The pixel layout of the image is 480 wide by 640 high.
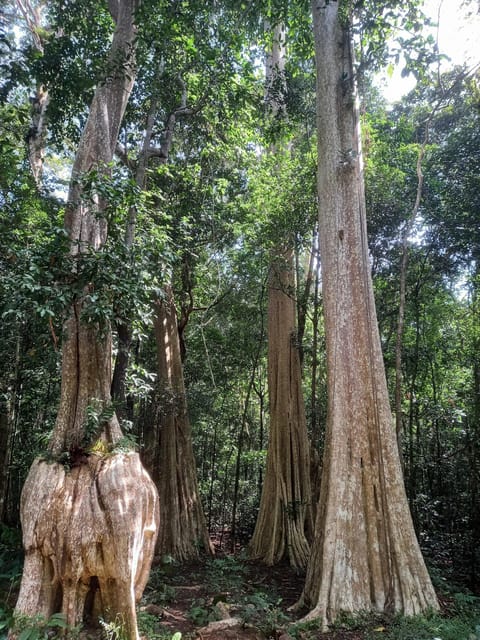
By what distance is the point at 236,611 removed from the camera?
5.33 meters

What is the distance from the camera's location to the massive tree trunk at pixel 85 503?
407cm

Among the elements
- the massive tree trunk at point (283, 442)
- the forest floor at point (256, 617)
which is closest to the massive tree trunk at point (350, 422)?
the forest floor at point (256, 617)

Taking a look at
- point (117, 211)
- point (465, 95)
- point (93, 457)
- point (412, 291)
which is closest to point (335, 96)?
point (465, 95)

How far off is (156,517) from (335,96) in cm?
608

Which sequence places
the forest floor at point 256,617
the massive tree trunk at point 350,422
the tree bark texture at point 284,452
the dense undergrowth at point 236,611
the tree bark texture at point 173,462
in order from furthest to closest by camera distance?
the tree bark texture at point 173,462
the tree bark texture at point 284,452
the massive tree trunk at point 350,422
the forest floor at point 256,617
the dense undergrowth at point 236,611

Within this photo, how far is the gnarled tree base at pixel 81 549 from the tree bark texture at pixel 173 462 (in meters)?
4.47

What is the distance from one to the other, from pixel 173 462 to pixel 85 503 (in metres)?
4.90

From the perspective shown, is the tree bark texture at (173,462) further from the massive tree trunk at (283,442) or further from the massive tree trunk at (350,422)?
the massive tree trunk at (350,422)

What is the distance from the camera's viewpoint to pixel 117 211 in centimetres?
532

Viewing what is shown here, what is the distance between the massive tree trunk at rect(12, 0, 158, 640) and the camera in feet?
13.4

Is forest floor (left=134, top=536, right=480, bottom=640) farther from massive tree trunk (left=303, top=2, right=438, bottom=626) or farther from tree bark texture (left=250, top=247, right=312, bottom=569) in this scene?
tree bark texture (left=250, top=247, right=312, bottom=569)

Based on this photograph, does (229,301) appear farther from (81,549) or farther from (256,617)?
(81,549)

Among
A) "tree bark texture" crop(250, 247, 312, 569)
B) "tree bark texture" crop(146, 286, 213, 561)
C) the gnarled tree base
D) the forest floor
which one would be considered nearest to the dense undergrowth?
the forest floor

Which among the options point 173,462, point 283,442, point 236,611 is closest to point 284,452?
point 283,442
